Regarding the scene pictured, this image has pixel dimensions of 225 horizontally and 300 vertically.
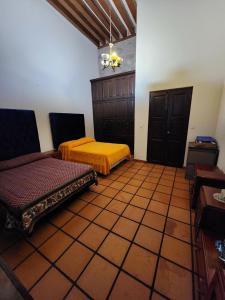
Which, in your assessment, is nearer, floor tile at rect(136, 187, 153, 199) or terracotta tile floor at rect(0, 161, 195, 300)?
terracotta tile floor at rect(0, 161, 195, 300)

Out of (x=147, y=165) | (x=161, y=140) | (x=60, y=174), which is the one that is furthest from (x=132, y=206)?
(x=161, y=140)

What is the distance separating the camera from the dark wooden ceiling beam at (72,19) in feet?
10.6

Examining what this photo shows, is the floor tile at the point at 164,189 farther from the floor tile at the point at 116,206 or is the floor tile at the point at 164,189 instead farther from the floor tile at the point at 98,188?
the floor tile at the point at 98,188

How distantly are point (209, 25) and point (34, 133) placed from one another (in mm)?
4431

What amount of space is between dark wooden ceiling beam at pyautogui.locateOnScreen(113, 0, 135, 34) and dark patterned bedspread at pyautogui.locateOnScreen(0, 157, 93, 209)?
4174 mm

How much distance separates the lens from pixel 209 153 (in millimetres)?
2621

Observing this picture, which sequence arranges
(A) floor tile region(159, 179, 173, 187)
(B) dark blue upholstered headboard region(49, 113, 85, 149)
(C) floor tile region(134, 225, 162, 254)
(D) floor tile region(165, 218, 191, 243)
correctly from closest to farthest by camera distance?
(C) floor tile region(134, 225, 162, 254) < (D) floor tile region(165, 218, 191, 243) < (A) floor tile region(159, 179, 173, 187) < (B) dark blue upholstered headboard region(49, 113, 85, 149)

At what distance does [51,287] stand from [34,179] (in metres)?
1.28

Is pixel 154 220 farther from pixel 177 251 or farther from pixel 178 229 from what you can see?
pixel 177 251

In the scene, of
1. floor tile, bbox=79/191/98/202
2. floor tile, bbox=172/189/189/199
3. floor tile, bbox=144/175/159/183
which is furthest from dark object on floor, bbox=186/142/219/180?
floor tile, bbox=79/191/98/202

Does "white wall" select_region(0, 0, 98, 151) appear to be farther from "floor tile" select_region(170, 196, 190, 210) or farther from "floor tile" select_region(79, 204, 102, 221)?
"floor tile" select_region(170, 196, 190, 210)

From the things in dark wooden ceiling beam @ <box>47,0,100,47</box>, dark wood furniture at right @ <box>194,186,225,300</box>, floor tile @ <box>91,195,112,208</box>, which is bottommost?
floor tile @ <box>91,195,112,208</box>

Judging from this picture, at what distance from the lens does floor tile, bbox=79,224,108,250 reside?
1.46 meters

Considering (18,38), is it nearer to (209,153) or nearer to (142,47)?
(142,47)
